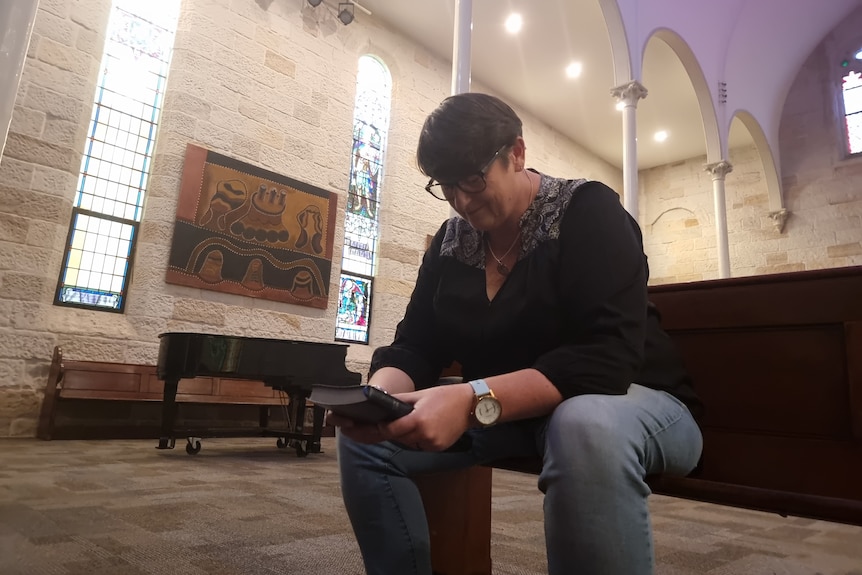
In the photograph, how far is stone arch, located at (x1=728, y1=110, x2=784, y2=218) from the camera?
423 inches

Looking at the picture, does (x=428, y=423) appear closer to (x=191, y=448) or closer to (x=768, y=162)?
(x=191, y=448)

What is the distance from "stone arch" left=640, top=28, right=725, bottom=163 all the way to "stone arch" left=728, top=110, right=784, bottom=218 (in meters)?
1.63

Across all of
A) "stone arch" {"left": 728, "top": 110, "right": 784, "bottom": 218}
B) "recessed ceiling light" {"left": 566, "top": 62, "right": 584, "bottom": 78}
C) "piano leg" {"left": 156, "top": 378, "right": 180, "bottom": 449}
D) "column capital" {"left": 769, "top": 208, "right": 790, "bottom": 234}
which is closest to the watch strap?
"piano leg" {"left": 156, "top": 378, "right": 180, "bottom": 449}

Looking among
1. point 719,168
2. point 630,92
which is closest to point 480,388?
point 630,92

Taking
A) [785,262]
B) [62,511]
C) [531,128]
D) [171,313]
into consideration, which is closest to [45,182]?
[171,313]

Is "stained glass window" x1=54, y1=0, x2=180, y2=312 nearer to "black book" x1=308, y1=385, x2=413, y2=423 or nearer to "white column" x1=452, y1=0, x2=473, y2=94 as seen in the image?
"white column" x1=452, y1=0, x2=473, y2=94

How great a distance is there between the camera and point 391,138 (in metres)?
8.77

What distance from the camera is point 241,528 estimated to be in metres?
2.29

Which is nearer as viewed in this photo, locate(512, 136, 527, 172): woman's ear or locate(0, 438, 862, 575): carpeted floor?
locate(512, 136, 527, 172): woman's ear

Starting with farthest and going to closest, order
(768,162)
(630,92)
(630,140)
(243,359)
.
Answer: (768,162)
(630,92)
(630,140)
(243,359)

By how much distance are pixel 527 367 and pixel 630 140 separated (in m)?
6.89

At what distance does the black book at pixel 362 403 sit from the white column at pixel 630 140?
22.0 ft

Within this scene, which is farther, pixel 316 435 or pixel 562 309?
pixel 316 435

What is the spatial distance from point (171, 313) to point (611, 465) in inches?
247
